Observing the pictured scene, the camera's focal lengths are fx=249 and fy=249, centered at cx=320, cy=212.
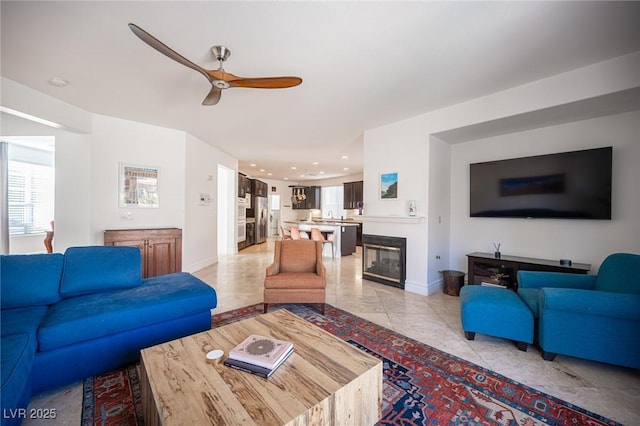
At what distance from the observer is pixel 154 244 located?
4004mm

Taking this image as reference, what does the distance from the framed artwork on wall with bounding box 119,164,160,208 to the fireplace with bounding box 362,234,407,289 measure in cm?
383

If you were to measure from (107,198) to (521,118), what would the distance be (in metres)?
5.96

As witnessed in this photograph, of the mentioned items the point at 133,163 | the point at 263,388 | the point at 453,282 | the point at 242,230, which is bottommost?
the point at 453,282

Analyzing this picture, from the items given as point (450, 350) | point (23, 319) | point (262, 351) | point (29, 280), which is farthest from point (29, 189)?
point (450, 350)

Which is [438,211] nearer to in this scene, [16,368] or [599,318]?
[599,318]

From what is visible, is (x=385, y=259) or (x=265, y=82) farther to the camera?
(x=385, y=259)

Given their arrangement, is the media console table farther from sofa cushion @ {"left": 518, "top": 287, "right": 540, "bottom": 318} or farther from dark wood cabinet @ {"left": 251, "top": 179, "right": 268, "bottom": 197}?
dark wood cabinet @ {"left": 251, "top": 179, "right": 268, "bottom": 197}

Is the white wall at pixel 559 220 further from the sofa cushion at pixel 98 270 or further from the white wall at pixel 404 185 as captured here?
the sofa cushion at pixel 98 270

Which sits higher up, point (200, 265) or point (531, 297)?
point (531, 297)

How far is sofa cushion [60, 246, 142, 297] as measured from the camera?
2.17 metres

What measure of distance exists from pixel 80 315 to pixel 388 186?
390 centimetres

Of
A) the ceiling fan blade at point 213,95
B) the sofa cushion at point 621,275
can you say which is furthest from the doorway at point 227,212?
the sofa cushion at point 621,275

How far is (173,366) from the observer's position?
52.4 inches

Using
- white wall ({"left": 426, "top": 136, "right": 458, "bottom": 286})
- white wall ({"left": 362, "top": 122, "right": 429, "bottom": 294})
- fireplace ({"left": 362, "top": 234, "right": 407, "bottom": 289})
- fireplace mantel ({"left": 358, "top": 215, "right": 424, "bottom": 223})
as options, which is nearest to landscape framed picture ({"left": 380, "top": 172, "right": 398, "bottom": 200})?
white wall ({"left": 362, "top": 122, "right": 429, "bottom": 294})
